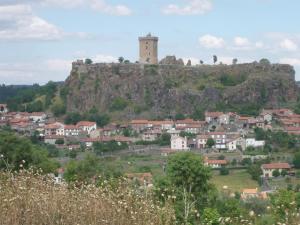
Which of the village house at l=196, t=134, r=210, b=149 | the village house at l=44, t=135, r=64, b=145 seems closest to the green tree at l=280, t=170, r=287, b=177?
the village house at l=196, t=134, r=210, b=149

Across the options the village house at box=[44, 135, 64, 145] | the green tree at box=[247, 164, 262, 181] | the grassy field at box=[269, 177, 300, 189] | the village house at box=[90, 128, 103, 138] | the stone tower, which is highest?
the stone tower

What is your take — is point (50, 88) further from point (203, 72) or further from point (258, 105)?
point (258, 105)

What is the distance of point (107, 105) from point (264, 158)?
29.2 metres

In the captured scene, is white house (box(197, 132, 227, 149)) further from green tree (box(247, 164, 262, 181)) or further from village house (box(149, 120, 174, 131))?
green tree (box(247, 164, 262, 181))

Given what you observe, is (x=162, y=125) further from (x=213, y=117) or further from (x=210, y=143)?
(x=210, y=143)

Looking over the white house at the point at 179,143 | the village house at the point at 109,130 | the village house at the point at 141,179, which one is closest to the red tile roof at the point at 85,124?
the village house at the point at 109,130

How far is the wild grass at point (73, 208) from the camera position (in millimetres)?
4891

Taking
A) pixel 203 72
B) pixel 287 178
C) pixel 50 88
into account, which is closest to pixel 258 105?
pixel 203 72

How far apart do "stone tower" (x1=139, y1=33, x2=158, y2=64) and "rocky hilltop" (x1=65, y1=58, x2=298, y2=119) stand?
143cm

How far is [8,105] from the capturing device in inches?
3155

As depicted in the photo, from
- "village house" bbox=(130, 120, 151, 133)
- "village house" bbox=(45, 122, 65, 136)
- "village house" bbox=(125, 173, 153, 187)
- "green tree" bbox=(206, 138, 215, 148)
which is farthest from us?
"village house" bbox=(45, 122, 65, 136)

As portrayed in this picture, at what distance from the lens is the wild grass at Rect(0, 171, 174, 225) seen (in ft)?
16.0

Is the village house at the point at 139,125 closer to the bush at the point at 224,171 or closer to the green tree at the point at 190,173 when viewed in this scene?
the bush at the point at 224,171

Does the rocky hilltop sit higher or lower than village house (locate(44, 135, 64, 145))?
higher
